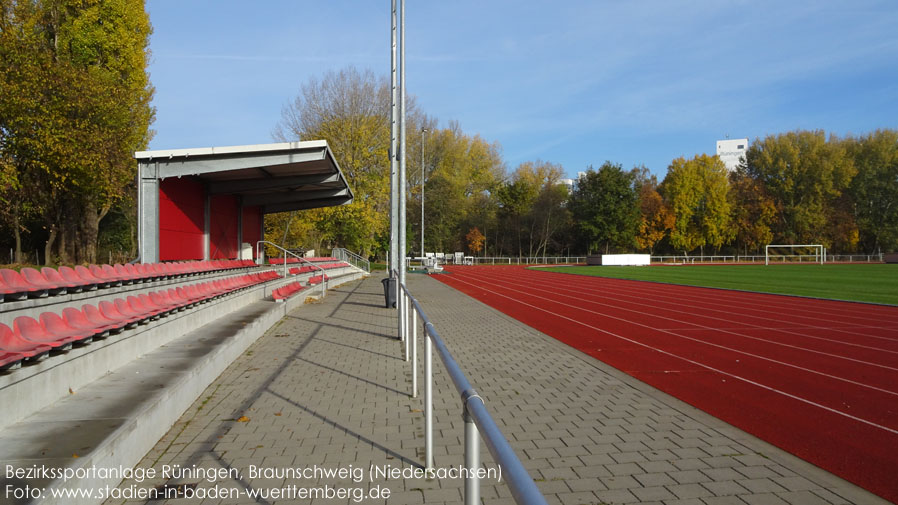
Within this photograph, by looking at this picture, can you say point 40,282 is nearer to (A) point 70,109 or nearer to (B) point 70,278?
(B) point 70,278

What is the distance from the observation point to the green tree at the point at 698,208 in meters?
72.5

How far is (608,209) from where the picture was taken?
67.6 metres

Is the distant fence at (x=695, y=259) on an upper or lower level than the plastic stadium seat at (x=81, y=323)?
lower

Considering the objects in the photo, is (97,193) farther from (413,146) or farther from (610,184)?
(610,184)

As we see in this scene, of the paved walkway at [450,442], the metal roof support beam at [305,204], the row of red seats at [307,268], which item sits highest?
→ the metal roof support beam at [305,204]

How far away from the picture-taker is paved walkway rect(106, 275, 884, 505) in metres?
3.95

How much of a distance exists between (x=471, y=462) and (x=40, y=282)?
7.54 m

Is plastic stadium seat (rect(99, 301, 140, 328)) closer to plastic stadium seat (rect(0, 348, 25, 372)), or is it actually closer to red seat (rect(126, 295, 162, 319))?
red seat (rect(126, 295, 162, 319))

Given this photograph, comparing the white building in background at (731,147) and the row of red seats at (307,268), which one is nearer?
the row of red seats at (307,268)

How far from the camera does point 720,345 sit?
408 inches

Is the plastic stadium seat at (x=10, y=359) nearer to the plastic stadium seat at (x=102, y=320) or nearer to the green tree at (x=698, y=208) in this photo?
the plastic stadium seat at (x=102, y=320)

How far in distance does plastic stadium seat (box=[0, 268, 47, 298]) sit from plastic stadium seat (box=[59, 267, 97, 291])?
79cm

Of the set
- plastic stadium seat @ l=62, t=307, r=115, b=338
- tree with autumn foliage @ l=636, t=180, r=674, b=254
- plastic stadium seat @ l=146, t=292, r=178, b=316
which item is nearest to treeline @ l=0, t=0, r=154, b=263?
plastic stadium seat @ l=146, t=292, r=178, b=316

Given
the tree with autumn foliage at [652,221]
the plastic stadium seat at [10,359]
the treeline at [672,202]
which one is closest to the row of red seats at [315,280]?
the plastic stadium seat at [10,359]
